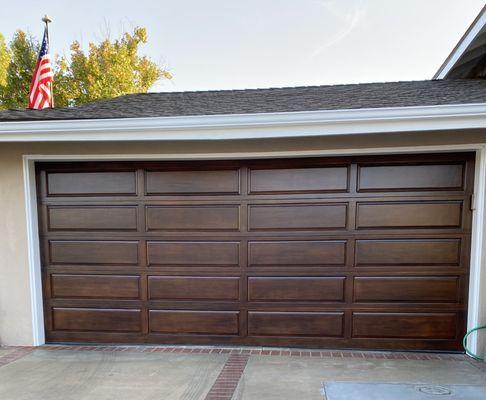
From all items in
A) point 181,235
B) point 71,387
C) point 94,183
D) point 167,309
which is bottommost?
point 71,387

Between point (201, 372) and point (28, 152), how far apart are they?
9.98 feet

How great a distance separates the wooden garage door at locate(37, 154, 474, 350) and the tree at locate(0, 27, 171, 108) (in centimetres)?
932

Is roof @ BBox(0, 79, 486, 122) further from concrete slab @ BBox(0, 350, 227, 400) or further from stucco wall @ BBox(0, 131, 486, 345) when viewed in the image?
concrete slab @ BBox(0, 350, 227, 400)

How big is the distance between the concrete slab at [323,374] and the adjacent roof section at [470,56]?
3.72 m

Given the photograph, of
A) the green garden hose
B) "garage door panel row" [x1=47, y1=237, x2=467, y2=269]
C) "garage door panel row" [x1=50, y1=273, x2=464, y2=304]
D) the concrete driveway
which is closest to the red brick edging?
the concrete driveway

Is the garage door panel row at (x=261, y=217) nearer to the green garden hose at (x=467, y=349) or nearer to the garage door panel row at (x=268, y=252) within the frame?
the garage door panel row at (x=268, y=252)

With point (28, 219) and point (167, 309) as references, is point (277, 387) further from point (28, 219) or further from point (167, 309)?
point (28, 219)

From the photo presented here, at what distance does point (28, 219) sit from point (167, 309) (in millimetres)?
1920

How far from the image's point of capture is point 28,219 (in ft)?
10.8

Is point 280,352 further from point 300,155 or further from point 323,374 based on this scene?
point 300,155

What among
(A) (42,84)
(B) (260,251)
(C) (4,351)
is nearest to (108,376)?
(C) (4,351)

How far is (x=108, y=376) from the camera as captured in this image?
269 cm

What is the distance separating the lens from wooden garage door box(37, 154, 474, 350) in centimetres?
307

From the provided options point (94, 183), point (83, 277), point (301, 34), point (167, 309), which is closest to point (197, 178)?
point (94, 183)
